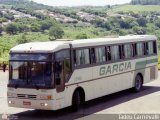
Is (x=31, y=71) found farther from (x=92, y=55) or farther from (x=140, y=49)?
(x=140, y=49)

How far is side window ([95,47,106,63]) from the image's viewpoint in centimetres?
1885

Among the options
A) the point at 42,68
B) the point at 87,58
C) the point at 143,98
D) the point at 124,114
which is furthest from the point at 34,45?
the point at 143,98

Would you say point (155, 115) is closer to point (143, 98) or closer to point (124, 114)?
point (124, 114)

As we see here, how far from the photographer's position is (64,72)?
53.7ft

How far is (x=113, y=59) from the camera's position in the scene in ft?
65.8

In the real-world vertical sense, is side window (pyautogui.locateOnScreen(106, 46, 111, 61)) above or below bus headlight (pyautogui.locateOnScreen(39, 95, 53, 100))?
above

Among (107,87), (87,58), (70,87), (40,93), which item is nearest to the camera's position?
(40,93)

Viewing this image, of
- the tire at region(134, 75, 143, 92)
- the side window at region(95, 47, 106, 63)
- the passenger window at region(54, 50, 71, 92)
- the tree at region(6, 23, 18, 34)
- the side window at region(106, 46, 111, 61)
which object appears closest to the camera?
the passenger window at region(54, 50, 71, 92)

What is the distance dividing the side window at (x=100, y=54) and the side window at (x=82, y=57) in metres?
0.78

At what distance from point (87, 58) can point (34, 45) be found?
8.40 feet

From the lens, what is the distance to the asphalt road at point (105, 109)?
640 inches

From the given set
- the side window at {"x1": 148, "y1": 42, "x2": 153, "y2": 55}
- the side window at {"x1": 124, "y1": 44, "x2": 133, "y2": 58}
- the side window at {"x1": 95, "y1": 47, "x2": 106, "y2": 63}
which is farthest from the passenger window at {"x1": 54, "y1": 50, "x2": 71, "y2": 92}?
the side window at {"x1": 148, "y1": 42, "x2": 153, "y2": 55}

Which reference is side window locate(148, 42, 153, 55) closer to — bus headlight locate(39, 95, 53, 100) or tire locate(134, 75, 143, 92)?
tire locate(134, 75, 143, 92)

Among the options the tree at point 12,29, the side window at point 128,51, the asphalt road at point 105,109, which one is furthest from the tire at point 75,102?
the tree at point 12,29
